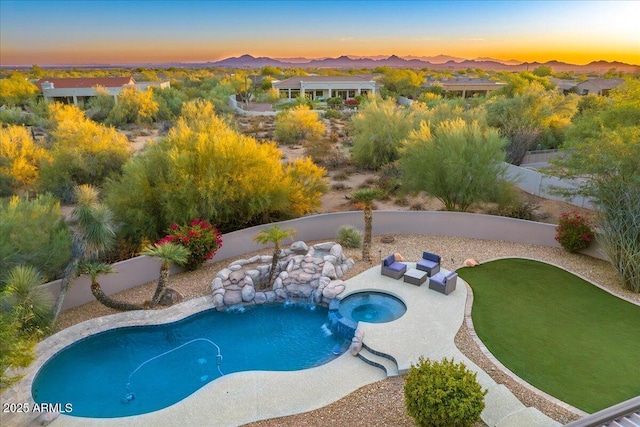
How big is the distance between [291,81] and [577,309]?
60.0 metres

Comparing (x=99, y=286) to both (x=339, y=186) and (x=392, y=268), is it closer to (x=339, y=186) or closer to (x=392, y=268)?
(x=392, y=268)

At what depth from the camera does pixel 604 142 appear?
14.0 metres

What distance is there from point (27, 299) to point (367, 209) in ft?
33.6

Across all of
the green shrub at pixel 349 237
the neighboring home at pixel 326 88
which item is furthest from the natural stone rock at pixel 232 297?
the neighboring home at pixel 326 88

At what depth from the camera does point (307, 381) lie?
9.44m

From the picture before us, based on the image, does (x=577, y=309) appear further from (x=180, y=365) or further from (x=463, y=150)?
(x=180, y=365)

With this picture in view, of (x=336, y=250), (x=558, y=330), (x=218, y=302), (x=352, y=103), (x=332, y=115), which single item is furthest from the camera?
(x=352, y=103)

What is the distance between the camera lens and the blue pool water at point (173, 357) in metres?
9.44

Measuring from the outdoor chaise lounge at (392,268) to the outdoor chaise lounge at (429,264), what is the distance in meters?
0.55

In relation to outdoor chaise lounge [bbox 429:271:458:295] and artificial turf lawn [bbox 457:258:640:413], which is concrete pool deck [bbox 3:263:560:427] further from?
artificial turf lawn [bbox 457:258:640:413]

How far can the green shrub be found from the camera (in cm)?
1623

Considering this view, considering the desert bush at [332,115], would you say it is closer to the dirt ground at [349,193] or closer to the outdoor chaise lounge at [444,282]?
the dirt ground at [349,193]

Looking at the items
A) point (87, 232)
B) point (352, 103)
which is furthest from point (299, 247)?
point (352, 103)

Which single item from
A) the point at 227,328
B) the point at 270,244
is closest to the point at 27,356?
the point at 227,328
